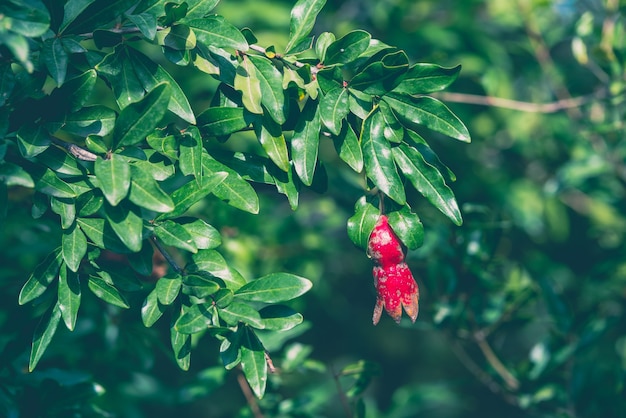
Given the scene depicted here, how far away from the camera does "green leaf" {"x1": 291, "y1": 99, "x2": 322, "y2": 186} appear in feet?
3.41

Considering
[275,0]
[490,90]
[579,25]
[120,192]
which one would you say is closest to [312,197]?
[275,0]

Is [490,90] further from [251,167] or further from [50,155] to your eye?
[50,155]

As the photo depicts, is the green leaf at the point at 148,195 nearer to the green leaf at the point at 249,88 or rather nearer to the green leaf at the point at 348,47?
the green leaf at the point at 249,88

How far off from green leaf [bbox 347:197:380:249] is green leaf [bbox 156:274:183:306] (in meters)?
0.31

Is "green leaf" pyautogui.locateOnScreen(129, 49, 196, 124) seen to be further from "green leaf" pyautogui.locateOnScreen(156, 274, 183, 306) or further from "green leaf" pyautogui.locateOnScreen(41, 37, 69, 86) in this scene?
"green leaf" pyautogui.locateOnScreen(156, 274, 183, 306)

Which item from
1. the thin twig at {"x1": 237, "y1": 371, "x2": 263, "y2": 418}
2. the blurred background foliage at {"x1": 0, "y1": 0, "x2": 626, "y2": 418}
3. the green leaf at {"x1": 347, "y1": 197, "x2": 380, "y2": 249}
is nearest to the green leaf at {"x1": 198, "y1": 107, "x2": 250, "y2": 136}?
the green leaf at {"x1": 347, "y1": 197, "x2": 380, "y2": 249}

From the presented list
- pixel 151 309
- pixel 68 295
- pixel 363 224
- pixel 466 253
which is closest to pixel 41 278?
pixel 68 295

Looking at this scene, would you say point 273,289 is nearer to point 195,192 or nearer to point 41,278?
point 195,192

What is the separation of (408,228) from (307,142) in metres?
0.23

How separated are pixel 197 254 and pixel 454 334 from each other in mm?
928

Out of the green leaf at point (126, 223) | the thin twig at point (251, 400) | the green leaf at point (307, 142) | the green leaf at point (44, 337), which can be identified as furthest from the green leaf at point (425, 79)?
the thin twig at point (251, 400)

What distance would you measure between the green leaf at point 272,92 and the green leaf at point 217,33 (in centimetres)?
5

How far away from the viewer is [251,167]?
3.63 ft

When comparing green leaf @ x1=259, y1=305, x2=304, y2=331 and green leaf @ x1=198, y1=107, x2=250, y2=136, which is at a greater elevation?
green leaf @ x1=198, y1=107, x2=250, y2=136
